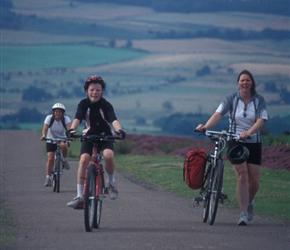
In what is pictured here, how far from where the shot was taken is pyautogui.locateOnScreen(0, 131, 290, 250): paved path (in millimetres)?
13094

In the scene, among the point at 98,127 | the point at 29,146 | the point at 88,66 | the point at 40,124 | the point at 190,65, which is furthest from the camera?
the point at 190,65

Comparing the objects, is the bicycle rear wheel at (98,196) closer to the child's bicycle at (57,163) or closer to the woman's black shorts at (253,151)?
the woman's black shorts at (253,151)

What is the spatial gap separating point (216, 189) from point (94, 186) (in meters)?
1.83

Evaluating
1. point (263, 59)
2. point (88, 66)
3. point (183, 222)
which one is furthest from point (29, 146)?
point (263, 59)

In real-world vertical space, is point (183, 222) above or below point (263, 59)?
below

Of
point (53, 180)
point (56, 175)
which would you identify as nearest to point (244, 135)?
point (56, 175)

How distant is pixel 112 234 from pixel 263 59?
94.9 metres

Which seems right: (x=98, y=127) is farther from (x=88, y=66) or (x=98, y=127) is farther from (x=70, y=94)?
(x=88, y=66)

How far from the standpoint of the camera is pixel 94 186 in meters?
14.4

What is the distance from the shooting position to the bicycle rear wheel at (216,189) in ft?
49.3

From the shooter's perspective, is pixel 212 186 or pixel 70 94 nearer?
pixel 212 186

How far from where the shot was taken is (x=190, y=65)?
11381 cm

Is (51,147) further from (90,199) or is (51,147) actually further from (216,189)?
(90,199)

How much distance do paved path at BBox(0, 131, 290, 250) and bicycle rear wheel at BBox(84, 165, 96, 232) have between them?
0.49ft
